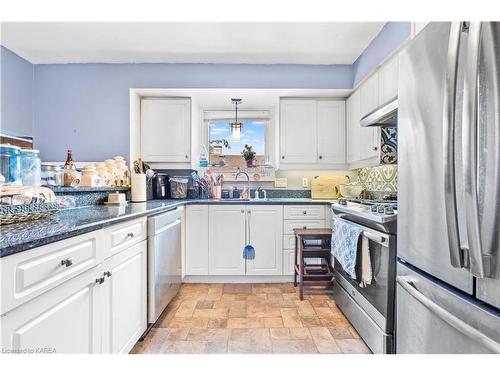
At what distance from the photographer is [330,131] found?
3.41m

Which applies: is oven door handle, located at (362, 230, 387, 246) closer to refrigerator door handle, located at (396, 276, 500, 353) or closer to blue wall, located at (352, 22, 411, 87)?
refrigerator door handle, located at (396, 276, 500, 353)

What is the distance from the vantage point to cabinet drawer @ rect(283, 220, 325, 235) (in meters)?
3.06

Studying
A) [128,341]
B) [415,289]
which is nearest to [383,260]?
[415,289]

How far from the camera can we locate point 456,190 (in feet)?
2.78

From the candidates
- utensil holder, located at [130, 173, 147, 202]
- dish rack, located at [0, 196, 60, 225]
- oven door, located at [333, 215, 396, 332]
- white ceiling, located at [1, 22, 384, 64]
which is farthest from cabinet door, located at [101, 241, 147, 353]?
white ceiling, located at [1, 22, 384, 64]

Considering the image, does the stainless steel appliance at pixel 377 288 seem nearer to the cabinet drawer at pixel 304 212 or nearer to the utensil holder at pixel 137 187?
the cabinet drawer at pixel 304 212

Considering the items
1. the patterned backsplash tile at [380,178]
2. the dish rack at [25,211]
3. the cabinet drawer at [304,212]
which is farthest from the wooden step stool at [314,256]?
the dish rack at [25,211]

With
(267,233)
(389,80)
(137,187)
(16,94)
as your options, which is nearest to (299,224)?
(267,233)

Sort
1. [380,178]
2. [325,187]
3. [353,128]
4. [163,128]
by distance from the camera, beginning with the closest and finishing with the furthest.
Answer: [380,178] < [353,128] < [163,128] < [325,187]

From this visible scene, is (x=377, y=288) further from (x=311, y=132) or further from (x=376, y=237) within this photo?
(x=311, y=132)

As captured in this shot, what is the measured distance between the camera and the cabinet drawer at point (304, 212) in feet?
10.0

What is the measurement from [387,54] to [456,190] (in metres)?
2.05

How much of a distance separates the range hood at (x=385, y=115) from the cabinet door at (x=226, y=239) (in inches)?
61.0

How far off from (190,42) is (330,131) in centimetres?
186
